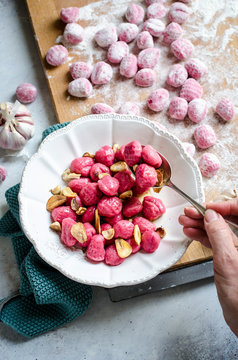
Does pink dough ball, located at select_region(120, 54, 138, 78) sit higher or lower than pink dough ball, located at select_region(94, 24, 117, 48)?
lower

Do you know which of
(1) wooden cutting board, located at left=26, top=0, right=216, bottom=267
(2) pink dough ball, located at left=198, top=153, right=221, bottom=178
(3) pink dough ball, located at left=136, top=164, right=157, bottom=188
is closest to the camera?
(3) pink dough ball, located at left=136, top=164, right=157, bottom=188

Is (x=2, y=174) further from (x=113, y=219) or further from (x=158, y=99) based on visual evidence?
(x=158, y=99)

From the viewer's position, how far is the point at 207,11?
1353 millimetres

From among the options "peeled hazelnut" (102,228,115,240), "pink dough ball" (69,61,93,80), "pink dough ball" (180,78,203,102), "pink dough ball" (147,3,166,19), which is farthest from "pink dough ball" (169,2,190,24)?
"peeled hazelnut" (102,228,115,240)

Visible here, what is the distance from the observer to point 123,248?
963 millimetres

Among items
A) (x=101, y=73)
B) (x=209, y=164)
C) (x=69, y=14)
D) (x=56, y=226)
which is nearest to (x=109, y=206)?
(x=56, y=226)

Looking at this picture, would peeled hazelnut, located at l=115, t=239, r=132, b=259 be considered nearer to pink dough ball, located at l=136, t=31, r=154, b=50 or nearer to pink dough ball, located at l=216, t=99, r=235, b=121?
pink dough ball, located at l=216, t=99, r=235, b=121

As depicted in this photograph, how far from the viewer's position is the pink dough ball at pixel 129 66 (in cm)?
125

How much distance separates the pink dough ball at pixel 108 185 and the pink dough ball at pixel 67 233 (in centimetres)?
12

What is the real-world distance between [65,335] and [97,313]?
11cm

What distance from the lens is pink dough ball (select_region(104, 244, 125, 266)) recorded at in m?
0.97

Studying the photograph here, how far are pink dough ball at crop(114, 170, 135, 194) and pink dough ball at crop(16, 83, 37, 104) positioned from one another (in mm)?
487

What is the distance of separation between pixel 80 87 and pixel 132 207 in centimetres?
45

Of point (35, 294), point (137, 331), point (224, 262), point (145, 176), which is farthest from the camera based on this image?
point (137, 331)
